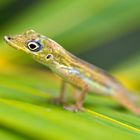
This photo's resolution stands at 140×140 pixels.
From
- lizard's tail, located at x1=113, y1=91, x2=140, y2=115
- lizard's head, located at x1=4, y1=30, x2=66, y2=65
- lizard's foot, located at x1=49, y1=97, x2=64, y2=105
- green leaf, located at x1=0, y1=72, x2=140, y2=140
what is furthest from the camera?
lizard's tail, located at x1=113, y1=91, x2=140, y2=115

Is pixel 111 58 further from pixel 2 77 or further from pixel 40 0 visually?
pixel 2 77

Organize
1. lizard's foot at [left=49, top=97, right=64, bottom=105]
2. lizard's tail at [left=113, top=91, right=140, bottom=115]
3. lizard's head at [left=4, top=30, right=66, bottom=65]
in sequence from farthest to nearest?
lizard's tail at [left=113, top=91, right=140, bottom=115]
lizard's foot at [left=49, top=97, right=64, bottom=105]
lizard's head at [left=4, top=30, right=66, bottom=65]

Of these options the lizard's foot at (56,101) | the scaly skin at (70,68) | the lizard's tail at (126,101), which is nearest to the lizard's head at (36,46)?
the scaly skin at (70,68)

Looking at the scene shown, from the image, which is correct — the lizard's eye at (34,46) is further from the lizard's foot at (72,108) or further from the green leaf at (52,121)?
the lizard's foot at (72,108)

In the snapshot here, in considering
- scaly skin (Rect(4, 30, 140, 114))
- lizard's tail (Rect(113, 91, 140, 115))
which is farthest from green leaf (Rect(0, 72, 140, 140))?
lizard's tail (Rect(113, 91, 140, 115))

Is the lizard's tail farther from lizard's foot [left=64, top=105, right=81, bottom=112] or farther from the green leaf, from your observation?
lizard's foot [left=64, top=105, right=81, bottom=112]

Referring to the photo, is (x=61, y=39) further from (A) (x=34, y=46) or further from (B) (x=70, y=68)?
(A) (x=34, y=46)

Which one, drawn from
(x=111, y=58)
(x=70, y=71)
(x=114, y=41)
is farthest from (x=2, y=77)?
(x=114, y=41)

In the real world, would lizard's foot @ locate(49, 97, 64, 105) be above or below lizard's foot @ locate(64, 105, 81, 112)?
above
